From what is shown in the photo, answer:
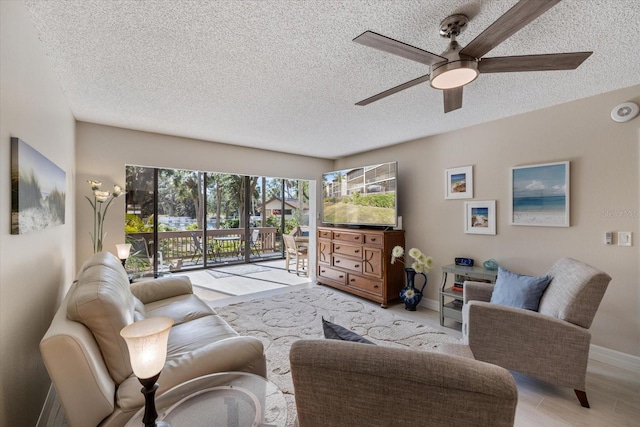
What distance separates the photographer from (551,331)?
1884 millimetres

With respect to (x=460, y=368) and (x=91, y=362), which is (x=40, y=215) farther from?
(x=460, y=368)

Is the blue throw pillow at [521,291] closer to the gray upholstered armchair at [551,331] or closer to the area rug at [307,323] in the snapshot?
the gray upholstered armchair at [551,331]

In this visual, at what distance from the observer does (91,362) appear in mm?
1078

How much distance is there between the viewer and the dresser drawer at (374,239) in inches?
153

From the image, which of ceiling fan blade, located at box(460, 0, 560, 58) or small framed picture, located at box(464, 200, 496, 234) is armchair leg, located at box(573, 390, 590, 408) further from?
ceiling fan blade, located at box(460, 0, 560, 58)

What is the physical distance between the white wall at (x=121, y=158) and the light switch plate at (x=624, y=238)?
4335 mm

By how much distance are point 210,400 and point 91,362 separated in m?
0.49

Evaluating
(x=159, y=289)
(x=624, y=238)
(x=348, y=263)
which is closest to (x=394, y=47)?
(x=624, y=238)

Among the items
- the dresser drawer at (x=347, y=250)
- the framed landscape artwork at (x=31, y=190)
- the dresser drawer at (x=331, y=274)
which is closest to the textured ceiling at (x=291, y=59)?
the framed landscape artwork at (x=31, y=190)

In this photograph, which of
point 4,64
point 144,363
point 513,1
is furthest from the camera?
point 513,1

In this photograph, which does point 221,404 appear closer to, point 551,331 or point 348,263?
point 551,331

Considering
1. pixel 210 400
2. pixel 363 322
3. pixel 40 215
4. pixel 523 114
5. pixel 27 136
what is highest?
pixel 523 114

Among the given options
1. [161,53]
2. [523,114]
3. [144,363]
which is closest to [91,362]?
[144,363]

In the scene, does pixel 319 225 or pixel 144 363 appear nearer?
pixel 144 363
